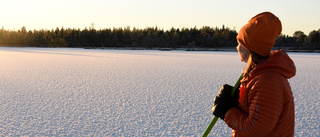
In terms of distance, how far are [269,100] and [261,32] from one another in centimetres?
30

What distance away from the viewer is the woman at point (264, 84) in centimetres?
121

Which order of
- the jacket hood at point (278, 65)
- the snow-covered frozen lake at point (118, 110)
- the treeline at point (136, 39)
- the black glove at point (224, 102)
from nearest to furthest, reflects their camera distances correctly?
the jacket hood at point (278, 65), the black glove at point (224, 102), the snow-covered frozen lake at point (118, 110), the treeline at point (136, 39)

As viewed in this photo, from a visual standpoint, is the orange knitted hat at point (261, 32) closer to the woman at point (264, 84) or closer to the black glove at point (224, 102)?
the woman at point (264, 84)

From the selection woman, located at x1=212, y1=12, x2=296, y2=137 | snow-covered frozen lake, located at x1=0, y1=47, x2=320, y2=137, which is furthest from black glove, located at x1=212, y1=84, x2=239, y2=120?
snow-covered frozen lake, located at x1=0, y1=47, x2=320, y2=137

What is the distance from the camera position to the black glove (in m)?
1.44

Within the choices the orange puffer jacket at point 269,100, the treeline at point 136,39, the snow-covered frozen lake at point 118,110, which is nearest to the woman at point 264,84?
the orange puffer jacket at point 269,100

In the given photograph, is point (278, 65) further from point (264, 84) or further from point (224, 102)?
point (224, 102)

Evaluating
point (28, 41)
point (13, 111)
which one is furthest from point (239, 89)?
point (28, 41)

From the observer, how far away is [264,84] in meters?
1.21

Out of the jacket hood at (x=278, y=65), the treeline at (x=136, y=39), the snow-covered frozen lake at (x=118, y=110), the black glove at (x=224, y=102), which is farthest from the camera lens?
the treeline at (x=136, y=39)

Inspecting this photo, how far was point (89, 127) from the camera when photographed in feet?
10.7

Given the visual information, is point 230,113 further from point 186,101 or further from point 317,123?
point 186,101

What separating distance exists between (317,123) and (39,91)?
484 centimetres

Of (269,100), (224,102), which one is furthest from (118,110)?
(269,100)
